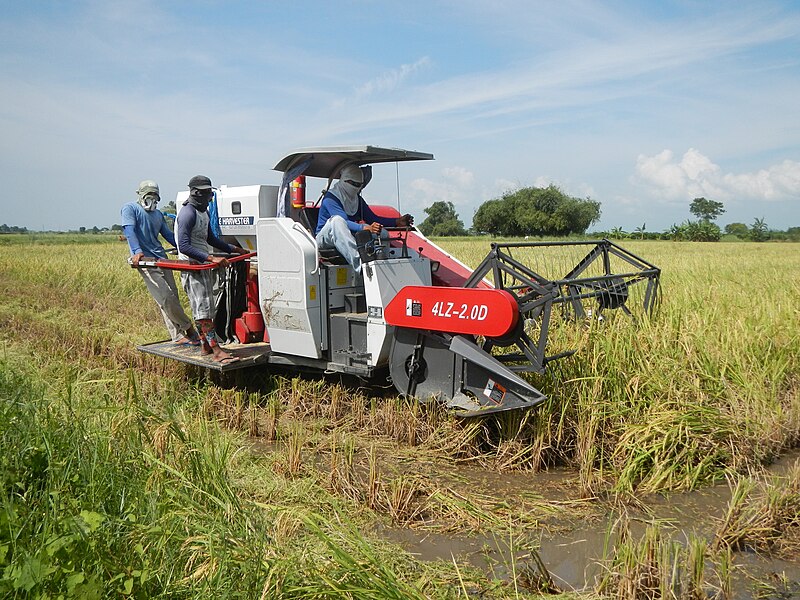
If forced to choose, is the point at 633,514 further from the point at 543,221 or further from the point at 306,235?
the point at 543,221

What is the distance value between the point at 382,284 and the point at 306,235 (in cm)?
82

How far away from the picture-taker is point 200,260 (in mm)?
5891

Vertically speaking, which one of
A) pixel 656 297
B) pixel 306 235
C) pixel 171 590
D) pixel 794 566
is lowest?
pixel 794 566

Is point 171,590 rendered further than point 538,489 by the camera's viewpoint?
No

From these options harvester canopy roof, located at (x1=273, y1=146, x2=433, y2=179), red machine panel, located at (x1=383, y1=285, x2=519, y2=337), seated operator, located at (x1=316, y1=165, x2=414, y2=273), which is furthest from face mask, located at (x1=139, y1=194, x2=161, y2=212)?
red machine panel, located at (x1=383, y1=285, x2=519, y2=337)

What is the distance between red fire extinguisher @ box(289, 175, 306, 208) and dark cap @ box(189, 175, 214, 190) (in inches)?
30.3

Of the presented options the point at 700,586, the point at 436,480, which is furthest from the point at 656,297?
the point at 700,586

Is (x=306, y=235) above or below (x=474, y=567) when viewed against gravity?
above

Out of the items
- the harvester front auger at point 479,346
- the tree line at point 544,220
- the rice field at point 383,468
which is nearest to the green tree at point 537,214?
the tree line at point 544,220

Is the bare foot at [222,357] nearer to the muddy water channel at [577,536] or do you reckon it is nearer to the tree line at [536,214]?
the muddy water channel at [577,536]

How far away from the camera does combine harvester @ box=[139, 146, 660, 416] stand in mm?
4441

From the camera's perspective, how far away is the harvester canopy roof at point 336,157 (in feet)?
17.5

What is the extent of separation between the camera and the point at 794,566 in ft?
10.5

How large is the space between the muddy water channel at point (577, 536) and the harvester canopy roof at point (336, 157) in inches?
103
